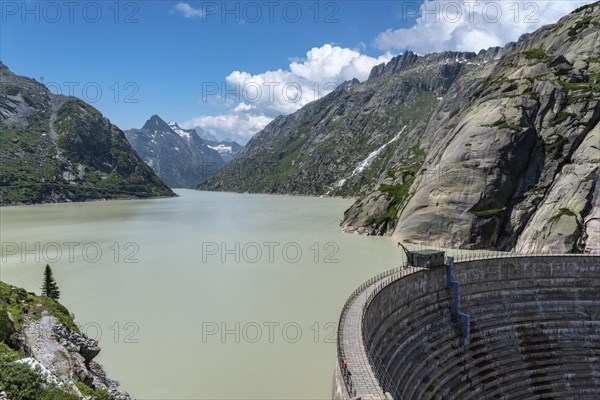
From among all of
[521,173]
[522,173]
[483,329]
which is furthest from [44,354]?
[522,173]

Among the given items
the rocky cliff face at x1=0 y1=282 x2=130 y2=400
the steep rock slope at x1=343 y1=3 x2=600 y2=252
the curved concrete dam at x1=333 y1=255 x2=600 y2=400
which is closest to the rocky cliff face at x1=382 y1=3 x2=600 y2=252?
the steep rock slope at x1=343 y1=3 x2=600 y2=252

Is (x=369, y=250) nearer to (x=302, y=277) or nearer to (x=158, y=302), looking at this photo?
(x=302, y=277)

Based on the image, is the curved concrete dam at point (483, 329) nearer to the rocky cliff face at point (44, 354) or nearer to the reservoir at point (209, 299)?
the reservoir at point (209, 299)

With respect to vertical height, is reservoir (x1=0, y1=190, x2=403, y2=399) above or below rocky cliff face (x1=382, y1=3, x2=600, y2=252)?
below

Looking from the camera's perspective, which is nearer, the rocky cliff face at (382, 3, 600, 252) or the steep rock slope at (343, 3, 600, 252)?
the steep rock slope at (343, 3, 600, 252)

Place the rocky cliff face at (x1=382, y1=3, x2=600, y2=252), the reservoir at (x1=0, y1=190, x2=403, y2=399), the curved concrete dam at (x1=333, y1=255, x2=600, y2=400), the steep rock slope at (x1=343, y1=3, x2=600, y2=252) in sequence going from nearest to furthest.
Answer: the curved concrete dam at (x1=333, y1=255, x2=600, y2=400) → the reservoir at (x1=0, y1=190, x2=403, y2=399) → the steep rock slope at (x1=343, y1=3, x2=600, y2=252) → the rocky cliff face at (x1=382, y1=3, x2=600, y2=252)

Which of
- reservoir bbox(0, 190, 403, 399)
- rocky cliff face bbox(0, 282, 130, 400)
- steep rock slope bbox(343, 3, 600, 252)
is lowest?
reservoir bbox(0, 190, 403, 399)

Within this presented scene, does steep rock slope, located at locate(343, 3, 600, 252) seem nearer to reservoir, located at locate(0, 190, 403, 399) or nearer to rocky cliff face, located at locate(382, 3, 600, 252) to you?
rocky cliff face, located at locate(382, 3, 600, 252)
